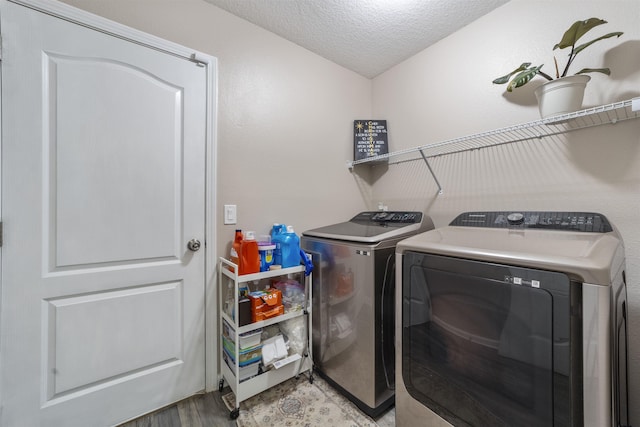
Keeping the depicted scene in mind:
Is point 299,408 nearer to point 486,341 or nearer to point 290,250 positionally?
point 290,250

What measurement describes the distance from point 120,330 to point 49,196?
2.41ft

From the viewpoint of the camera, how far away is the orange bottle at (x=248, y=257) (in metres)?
1.47

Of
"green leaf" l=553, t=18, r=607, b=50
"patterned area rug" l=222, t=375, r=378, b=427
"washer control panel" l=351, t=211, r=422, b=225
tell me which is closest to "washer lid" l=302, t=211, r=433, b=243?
"washer control panel" l=351, t=211, r=422, b=225

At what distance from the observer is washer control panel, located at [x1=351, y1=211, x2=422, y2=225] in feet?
5.68

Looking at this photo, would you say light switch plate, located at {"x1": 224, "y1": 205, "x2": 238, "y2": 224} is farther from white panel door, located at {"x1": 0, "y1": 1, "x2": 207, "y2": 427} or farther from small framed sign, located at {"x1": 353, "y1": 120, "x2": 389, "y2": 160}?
small framed sign, located at {"x1": 353, "y1": 120, "x2": 389, "y2": 160}

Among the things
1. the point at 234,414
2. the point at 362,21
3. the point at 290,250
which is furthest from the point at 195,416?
the point at 362,21

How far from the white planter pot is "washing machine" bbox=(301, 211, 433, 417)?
0.84 m

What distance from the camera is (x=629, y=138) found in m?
1.18

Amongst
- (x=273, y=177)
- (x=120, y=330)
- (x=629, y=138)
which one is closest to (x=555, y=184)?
(x=629, y=138)

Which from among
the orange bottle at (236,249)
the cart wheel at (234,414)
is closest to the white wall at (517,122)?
the orange bottle at (236,249)

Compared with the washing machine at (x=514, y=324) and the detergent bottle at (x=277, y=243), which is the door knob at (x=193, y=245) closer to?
the detergent bottle at (x=277, y=243)

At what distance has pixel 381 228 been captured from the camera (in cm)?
169

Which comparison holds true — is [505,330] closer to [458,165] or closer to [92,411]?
[458,165]

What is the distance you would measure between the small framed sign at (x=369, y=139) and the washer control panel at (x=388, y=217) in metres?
0.51
